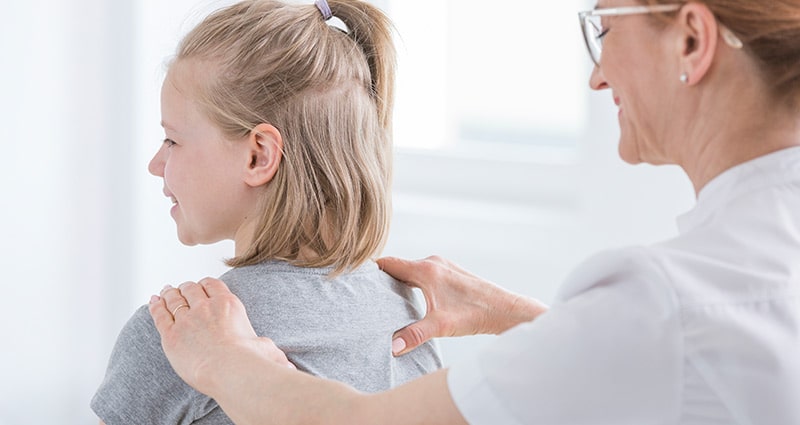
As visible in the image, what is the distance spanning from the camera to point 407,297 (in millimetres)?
1514

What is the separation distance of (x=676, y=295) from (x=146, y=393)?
0.66m

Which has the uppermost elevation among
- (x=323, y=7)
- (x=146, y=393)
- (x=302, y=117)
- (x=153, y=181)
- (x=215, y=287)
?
(x=323, y=7)

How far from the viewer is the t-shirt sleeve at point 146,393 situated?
1.29 metres

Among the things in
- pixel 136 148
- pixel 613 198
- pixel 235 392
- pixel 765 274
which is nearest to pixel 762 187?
pixel 765 274

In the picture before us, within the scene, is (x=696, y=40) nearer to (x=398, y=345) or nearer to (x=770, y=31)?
(x=770, y=31)

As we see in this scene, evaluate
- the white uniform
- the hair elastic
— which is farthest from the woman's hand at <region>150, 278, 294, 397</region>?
the hair elastic

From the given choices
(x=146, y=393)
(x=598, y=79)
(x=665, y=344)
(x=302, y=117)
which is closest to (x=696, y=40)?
(x=598, y=79)

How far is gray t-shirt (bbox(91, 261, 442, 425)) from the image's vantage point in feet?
4.25

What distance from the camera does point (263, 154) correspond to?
144 centimetres

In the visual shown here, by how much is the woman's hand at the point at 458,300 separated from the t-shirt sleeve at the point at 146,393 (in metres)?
0.35

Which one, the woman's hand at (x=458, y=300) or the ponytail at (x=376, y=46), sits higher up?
the ponytail at (x=376, y=46)

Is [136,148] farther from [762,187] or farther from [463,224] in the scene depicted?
[762,187]

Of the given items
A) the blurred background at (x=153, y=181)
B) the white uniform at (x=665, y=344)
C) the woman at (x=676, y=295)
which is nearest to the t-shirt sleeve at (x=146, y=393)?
the woman at (x=676, y=295)

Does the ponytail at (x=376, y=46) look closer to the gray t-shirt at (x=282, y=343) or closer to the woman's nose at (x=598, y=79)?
the gray t-shirt at (x=282, y=343)
